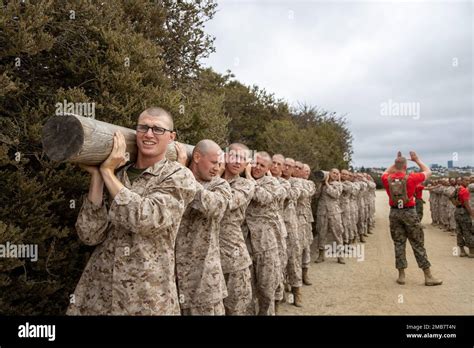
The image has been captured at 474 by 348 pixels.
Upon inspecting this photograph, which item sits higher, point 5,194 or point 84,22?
point 84,22

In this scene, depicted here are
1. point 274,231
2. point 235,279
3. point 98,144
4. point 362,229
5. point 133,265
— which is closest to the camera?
point 98,144

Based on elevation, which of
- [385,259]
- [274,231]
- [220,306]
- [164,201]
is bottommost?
[385,259]

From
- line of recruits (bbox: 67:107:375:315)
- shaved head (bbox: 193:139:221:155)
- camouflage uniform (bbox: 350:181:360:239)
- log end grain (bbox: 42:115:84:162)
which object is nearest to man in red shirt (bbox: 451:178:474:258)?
camouflage uniform (bbox: 350:181:360:239)

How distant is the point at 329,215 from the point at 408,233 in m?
3.24

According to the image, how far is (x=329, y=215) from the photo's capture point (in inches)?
463

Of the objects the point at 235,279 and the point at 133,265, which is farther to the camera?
the point at 235,279

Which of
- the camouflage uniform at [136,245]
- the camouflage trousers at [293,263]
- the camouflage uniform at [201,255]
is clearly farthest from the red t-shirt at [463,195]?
the camouflage uniform at [136,245]

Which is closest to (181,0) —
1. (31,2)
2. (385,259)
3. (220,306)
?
(31,2)

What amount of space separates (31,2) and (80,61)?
853mm

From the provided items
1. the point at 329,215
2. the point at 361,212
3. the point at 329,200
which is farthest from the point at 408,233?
the point at 361,212

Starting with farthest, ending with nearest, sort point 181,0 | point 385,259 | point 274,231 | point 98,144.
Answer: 1. point 385,259
2. point 181,0
3. point 274,231
4. point 98,144

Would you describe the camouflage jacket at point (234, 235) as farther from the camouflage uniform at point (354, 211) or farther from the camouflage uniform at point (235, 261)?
the camouflage uniform at point (354, 211)

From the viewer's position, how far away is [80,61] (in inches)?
187

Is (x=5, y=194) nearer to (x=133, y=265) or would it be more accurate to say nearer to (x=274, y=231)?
(x=133, y=265)
